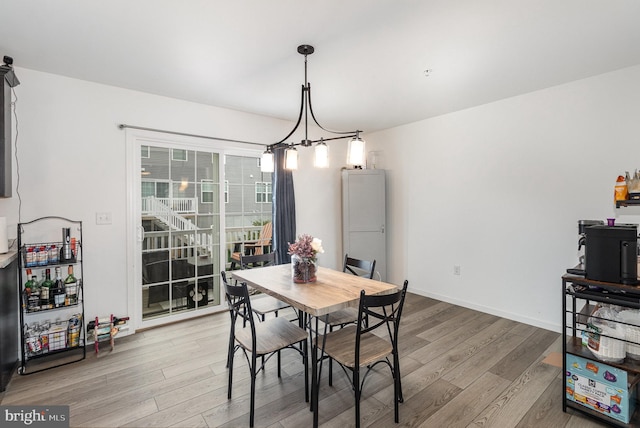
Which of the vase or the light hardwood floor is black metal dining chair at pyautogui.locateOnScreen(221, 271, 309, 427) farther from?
the vase

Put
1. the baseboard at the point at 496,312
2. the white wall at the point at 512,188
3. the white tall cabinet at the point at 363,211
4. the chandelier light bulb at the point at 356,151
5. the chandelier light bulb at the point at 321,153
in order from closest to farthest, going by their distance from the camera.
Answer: the chandelier light bulb at the point at 356,151
the chandelier light bulb at the point at 321,153
the white wall at the point at 512,188
the baseboard at the point at 496,312
the white tall cabinet at the point at 363,211

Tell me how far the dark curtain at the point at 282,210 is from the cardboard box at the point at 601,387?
9.88ft

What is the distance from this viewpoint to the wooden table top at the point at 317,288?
1909mm

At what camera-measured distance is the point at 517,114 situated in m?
3.43

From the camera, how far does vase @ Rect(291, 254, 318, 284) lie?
2451 mm

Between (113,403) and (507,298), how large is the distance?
4.00 meters

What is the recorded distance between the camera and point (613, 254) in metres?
1.84

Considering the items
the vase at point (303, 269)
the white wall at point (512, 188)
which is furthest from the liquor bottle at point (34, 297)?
the white wall at point (512, 188)

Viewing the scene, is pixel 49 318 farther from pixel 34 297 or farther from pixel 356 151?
pixel 356 151

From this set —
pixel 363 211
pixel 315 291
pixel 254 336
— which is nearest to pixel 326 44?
pixel 315 291

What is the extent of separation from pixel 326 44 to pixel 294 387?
2.64 meters

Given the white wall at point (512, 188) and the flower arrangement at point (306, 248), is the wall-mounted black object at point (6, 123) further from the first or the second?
the white wall at point (512, 188)

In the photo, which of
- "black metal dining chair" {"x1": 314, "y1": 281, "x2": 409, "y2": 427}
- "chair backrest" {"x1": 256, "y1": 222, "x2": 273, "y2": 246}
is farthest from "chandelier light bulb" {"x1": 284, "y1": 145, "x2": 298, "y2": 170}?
"chair backrest" {"x1": 256, "y1": 222, "x2": 273, "y2": 246}

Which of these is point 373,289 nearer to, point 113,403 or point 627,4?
point 113,403
